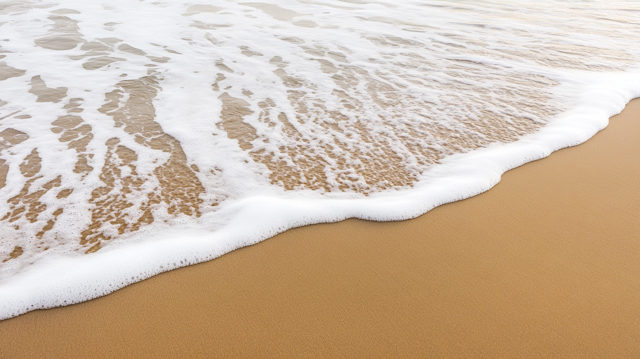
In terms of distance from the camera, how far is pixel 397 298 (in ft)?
5.87

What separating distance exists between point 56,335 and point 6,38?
5329 mm

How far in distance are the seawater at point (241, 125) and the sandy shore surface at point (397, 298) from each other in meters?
0.16

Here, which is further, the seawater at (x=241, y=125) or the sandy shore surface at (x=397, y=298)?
the seawater at (x=241, y=125)

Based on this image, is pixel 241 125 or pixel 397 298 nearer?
pixel 397 298

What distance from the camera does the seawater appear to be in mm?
2119

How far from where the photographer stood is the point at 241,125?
326 centimetres

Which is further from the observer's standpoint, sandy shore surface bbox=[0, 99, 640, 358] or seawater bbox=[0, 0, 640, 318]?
seawater bbox=[0, 0, 640, 318]

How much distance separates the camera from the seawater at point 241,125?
212 cm

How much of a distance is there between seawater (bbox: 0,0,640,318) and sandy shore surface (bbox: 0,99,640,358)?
0.16 meters

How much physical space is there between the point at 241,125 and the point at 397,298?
201 centimetres

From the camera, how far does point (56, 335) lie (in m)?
1.61

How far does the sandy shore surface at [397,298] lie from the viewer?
5.19 ft

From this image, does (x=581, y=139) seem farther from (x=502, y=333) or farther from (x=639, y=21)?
(x=639, y=21)

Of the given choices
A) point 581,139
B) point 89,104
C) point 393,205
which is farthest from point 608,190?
point 89,104
